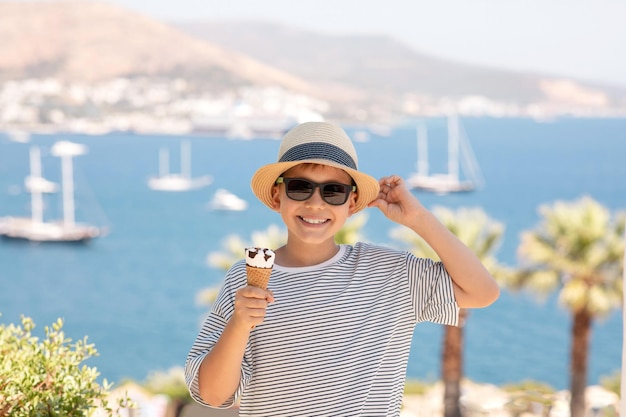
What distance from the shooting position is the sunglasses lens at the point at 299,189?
4.64 ft

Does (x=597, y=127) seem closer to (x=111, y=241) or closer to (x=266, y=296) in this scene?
(x=111, y=241)

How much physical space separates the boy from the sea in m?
31.7

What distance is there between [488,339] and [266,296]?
35.8 metres

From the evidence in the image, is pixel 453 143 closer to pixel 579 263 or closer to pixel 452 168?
pixel 452 168

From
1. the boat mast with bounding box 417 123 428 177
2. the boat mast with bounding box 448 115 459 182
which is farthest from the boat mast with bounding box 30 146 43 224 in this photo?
the boat mast with bounding box 448 115 459 182

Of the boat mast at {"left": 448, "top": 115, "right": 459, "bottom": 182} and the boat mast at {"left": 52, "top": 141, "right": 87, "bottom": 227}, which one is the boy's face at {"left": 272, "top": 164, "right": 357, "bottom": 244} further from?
the boat mast at {"left": 448, "top": 115, "right": 459, "bottom": 182}

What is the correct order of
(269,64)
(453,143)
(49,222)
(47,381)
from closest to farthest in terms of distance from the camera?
(47,381)
(49,222)
(269,64)
(453,143)

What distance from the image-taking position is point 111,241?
148 feet

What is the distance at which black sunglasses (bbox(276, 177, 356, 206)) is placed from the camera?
4.64 feet

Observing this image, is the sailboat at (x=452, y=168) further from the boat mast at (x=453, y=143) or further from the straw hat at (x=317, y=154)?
the straw hat at (x=317, y=154)

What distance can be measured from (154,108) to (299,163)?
171 ft

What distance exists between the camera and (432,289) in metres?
1.46

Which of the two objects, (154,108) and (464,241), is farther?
(154,108)

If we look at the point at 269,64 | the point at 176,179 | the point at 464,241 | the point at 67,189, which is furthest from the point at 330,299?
the point at 269,64
